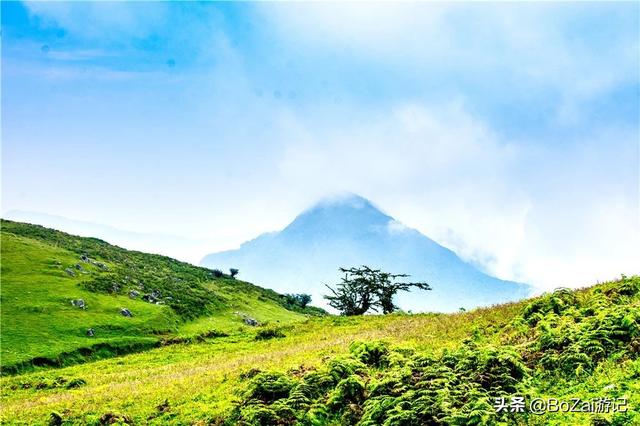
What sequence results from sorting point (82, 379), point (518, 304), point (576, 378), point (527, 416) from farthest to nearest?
point (82, 379), point (518, 304), point (576, 378), point (527, 416)

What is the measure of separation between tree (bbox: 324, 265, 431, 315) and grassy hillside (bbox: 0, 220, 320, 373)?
40.1 feet

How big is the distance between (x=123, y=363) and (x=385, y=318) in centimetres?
2198

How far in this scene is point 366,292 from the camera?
190ft

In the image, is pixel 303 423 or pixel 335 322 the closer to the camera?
pixel 303 423

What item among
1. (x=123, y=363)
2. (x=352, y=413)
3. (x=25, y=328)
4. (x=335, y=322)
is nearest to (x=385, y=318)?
(x=335, y=322)

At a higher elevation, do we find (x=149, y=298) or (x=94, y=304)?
(x=149, y=298)

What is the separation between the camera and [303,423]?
15156 mm

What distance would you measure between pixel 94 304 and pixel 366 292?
31.6 metres

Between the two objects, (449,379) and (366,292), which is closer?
(449,379)

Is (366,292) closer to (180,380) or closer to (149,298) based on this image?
(149,298)

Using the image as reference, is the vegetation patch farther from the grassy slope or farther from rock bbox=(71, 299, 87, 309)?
rock bbox=(71, 299, 87, 309)

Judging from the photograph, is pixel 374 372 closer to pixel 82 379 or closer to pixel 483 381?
pixel 483 381

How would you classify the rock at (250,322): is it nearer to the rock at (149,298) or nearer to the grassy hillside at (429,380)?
the rock at (149,298)

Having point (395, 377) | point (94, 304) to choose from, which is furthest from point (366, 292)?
point (395, 377)
